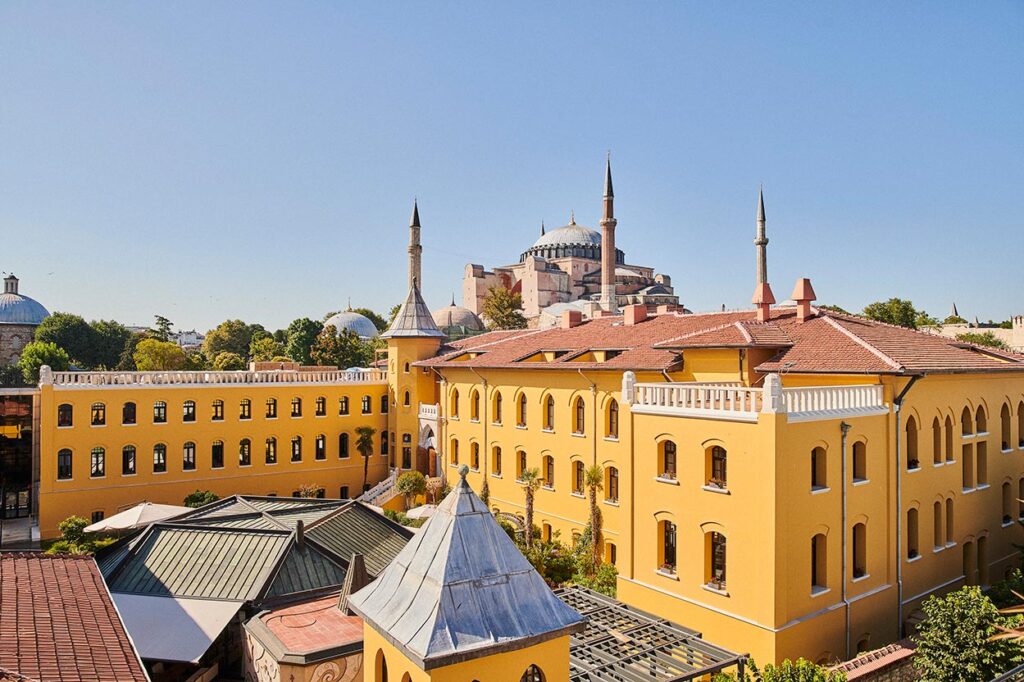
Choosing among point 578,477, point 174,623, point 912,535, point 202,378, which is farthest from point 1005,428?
point 202,378

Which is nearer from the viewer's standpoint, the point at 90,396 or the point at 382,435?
the point at 90,396

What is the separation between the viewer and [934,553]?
18734 millimetres

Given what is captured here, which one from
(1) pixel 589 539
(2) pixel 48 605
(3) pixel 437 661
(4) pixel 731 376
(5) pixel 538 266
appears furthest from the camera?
(5) pixel 538 266

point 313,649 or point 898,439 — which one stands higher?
point 898,439

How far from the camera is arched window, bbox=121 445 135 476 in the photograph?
105 ft

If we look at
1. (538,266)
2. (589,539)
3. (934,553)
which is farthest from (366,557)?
(538,266)

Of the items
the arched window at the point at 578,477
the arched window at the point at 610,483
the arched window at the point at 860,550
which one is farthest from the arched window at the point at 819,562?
the arched window at the point at 578,477

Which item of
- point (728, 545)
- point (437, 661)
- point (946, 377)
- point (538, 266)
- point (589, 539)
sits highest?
point (538, 266)

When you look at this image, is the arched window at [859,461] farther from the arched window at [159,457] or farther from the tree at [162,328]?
the tree at [162,328]

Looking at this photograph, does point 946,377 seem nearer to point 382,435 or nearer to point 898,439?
point 898,439

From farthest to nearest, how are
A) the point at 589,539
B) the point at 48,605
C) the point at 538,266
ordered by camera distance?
1. the point at 538,266
2. the point at 589,539
3. the point at 48,605

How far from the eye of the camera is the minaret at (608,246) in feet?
137

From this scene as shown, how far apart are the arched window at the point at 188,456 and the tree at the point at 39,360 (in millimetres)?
35395

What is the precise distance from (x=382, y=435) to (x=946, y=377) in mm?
28078
